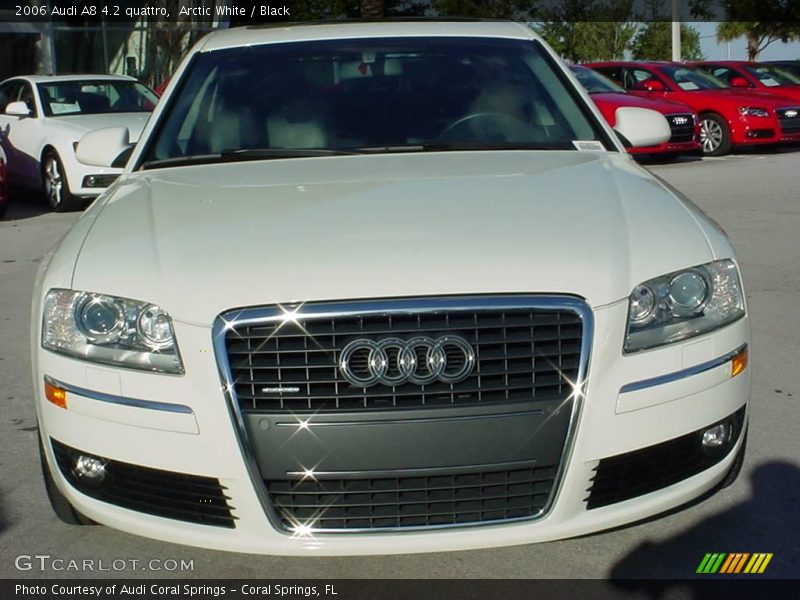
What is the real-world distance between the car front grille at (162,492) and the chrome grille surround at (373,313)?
0.44 feet

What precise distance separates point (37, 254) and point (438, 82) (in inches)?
228

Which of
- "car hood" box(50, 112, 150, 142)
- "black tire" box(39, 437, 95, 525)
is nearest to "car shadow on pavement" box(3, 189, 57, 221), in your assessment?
"car hood" box(50, 112, 150, 142)

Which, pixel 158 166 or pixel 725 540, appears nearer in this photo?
pixel 725 540

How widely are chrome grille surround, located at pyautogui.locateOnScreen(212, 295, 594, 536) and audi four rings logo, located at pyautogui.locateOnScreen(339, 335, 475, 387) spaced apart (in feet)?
0.25

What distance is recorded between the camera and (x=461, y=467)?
2863 mm

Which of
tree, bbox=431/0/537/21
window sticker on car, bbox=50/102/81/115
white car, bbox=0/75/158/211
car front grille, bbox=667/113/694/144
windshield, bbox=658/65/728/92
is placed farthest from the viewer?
Result: tree, bbox=431/0/537/21

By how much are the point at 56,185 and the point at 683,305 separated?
10244 millimetres

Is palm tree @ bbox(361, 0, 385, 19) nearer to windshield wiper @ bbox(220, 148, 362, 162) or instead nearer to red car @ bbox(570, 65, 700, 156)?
red car @ bbox(570, 65, 700, 156)

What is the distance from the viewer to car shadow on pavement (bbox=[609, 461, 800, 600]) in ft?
10.9

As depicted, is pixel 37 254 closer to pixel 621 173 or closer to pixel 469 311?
pixel 621 173

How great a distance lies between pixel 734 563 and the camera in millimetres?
3395

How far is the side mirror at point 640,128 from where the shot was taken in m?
4.94

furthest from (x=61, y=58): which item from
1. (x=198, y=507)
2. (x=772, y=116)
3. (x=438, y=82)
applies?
(x=198, y=507)

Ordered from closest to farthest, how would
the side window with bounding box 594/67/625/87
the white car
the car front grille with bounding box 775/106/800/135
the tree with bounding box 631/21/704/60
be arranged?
the white car < the car front grille with bounding box 775/106/800/135 < the side window with bounding box 594/67/625/87 < the tree with bounding box 631/21/704/60
